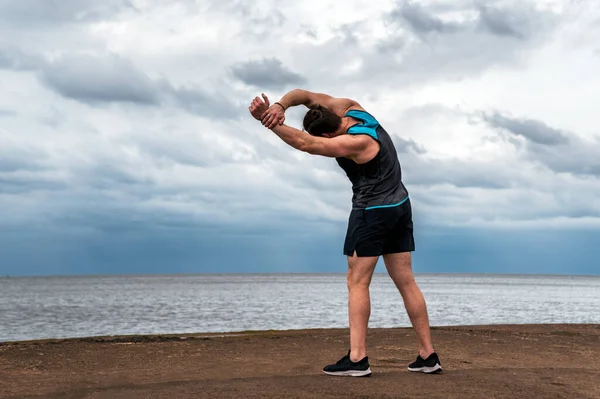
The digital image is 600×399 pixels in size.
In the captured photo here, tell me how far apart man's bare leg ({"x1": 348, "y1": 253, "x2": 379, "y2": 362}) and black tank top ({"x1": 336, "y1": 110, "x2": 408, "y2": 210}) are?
16.0 inches

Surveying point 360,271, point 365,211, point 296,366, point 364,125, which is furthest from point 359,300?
point 364,125

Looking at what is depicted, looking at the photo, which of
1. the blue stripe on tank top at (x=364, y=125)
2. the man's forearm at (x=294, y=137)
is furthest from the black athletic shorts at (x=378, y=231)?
the man's forearm at (x=294, y=137)

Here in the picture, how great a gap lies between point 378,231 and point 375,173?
1.38 ft

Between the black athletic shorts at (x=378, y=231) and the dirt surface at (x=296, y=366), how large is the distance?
91 centimetres

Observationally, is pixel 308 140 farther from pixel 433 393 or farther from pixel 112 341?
pixel 112 341

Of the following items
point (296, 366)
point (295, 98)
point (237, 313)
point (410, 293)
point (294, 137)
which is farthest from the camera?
point (237, 313)

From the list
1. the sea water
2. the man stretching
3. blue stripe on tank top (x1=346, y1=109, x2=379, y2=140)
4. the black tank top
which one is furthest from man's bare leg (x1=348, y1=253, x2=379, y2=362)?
the sea water

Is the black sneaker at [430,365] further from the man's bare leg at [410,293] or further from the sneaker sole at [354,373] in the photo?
the sneaker sole at [354,373]

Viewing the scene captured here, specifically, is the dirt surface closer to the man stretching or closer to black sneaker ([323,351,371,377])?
black sneaker ([323,351,371,377])

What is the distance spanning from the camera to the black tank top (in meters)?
5.12

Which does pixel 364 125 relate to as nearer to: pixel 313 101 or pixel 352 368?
pixel 313 101

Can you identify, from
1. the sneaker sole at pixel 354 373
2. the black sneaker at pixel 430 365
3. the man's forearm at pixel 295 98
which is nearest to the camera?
the sneaker sole at pixel 354 373

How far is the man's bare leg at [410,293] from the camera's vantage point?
5.25m

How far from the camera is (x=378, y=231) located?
508cm
